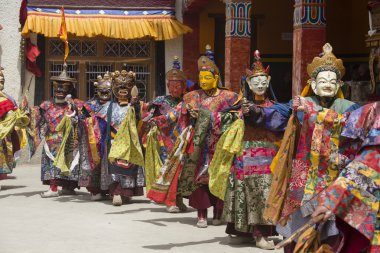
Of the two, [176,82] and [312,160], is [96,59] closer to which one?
[176,82]

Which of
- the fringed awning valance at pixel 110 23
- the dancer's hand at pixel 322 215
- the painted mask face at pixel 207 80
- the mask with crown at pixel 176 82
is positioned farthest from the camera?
the fringed awning valance at pixel 110 23

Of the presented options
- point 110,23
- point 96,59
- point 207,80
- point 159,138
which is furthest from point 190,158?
point 96,59

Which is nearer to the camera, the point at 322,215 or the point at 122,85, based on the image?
the point at 322,215

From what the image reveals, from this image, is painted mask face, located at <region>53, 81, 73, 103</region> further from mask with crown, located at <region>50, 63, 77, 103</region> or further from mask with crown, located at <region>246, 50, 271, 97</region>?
mask with crown, located at <region>246, 50, 271, 97</region>

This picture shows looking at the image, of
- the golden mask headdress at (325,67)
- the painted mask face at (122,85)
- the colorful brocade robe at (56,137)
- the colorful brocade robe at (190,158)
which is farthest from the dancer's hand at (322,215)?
the colorful brocade robe at (56,137)

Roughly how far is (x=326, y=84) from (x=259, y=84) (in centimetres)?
159

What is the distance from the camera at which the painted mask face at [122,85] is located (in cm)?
1117

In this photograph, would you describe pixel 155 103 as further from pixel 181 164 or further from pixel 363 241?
pixel 363 241

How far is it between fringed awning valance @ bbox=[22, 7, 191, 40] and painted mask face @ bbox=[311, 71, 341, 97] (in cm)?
1071

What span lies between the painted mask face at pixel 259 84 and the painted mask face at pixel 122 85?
3507 mm

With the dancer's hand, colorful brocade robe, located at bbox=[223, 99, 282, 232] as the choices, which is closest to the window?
colorful brocade robe, located at bbox=[223, 99, 282, 232]

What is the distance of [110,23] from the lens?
17.0 metres

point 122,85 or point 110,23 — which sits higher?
point 110,23

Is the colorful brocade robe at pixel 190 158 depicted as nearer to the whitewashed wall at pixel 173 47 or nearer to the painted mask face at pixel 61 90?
the painted mask face at pixel 61 90
